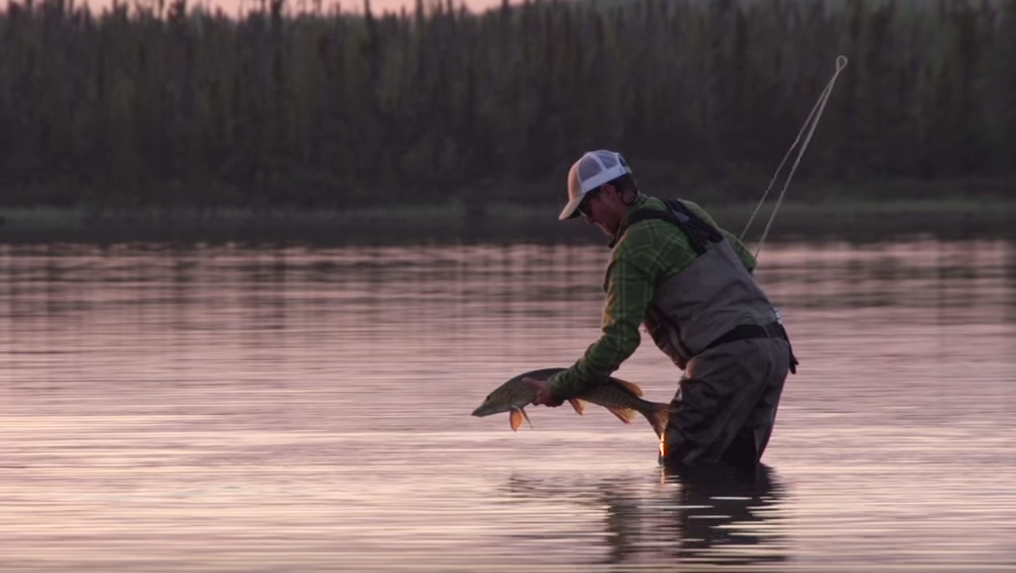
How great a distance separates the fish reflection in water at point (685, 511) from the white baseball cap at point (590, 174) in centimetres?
129

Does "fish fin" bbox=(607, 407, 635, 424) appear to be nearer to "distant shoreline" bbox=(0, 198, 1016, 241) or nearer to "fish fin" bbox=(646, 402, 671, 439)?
"fish fin" bbox=(646, 402, 671, 439)

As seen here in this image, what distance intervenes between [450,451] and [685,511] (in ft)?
8.76

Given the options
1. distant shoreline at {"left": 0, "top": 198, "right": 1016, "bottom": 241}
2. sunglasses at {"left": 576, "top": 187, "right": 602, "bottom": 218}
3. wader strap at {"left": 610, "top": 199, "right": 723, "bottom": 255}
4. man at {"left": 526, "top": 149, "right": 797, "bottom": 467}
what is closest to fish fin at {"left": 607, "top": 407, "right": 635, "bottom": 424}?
man at {"left": 526, "top": 149, "right": 797, "bottom": 467}

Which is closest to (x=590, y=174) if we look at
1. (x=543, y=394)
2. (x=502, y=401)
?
(x=543, y=394)

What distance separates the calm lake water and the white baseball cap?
1.31 meters

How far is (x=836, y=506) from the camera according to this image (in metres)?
10.4

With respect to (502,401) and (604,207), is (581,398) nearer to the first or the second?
(502,401)

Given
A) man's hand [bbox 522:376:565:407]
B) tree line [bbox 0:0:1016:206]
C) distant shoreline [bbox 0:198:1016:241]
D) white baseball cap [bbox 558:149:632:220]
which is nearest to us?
white baseball cap [bbox 558:149:632:220]

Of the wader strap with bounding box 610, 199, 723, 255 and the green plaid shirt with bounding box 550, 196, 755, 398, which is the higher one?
the wader strap with bounding box 610, 199, 723, 255

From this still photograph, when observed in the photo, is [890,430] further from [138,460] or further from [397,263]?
[397,263]

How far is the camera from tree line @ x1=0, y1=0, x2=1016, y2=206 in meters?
122

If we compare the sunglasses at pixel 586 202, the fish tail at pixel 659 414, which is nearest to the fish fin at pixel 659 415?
the fish tail at pixel 659 414

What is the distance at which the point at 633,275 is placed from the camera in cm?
1035

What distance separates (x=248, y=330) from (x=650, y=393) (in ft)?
25.4
